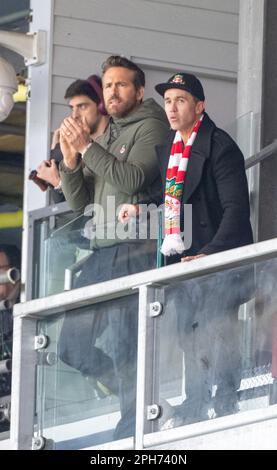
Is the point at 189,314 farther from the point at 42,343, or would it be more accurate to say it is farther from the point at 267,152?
the point at 267,152

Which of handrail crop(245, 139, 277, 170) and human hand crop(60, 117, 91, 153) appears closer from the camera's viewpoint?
human hand crop(60, 117, 91, 153)

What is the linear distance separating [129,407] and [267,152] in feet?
8.88

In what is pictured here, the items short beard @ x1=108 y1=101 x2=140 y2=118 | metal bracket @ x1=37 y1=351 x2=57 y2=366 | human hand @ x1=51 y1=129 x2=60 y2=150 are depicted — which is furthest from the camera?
human hand @ x1=51 y1=129 x2=60 y2=150

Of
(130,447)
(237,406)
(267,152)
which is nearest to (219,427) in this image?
(237,406)

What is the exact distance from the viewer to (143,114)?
10.5 m

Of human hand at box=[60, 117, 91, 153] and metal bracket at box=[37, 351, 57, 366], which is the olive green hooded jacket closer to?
human hand at box=[60, 117, 91, 153]

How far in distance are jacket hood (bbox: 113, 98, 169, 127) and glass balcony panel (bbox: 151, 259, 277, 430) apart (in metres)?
1.91

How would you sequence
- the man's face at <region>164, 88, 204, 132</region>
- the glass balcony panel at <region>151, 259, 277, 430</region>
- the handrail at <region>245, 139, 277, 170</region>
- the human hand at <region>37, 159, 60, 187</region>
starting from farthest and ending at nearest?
1. the human hand at <region>37, 159, 60, 187</region>
2. the handrail at <region>245, 139, 277, 170</region>
3. the man's face at <region>164, 88, 204, 132</region>
4. the glass balcony panel at <region>151, 259, 277, 430</region>

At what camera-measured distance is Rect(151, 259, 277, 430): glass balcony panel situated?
823 centimetres

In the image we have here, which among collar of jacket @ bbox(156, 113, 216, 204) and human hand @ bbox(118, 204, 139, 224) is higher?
collar of jacket @ bbox(156, 113, 216, 204)

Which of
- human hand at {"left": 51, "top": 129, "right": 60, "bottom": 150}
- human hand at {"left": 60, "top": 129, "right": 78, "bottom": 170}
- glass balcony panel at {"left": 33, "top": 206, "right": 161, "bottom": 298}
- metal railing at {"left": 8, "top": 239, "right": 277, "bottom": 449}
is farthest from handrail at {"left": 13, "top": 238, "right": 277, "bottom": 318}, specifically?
A: human hand at {"left": 51, "top": 129, "right": 60, "bottom": 150}

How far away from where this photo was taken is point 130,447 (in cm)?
891

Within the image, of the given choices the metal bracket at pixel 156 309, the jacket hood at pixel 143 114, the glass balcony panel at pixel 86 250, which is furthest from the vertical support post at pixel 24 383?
the jacket hood at pixel 143 114

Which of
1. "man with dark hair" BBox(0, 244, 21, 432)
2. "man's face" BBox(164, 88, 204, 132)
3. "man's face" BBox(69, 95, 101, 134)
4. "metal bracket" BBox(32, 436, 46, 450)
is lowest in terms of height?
"metal bracket" BBox(32, 436, 46, 450)
